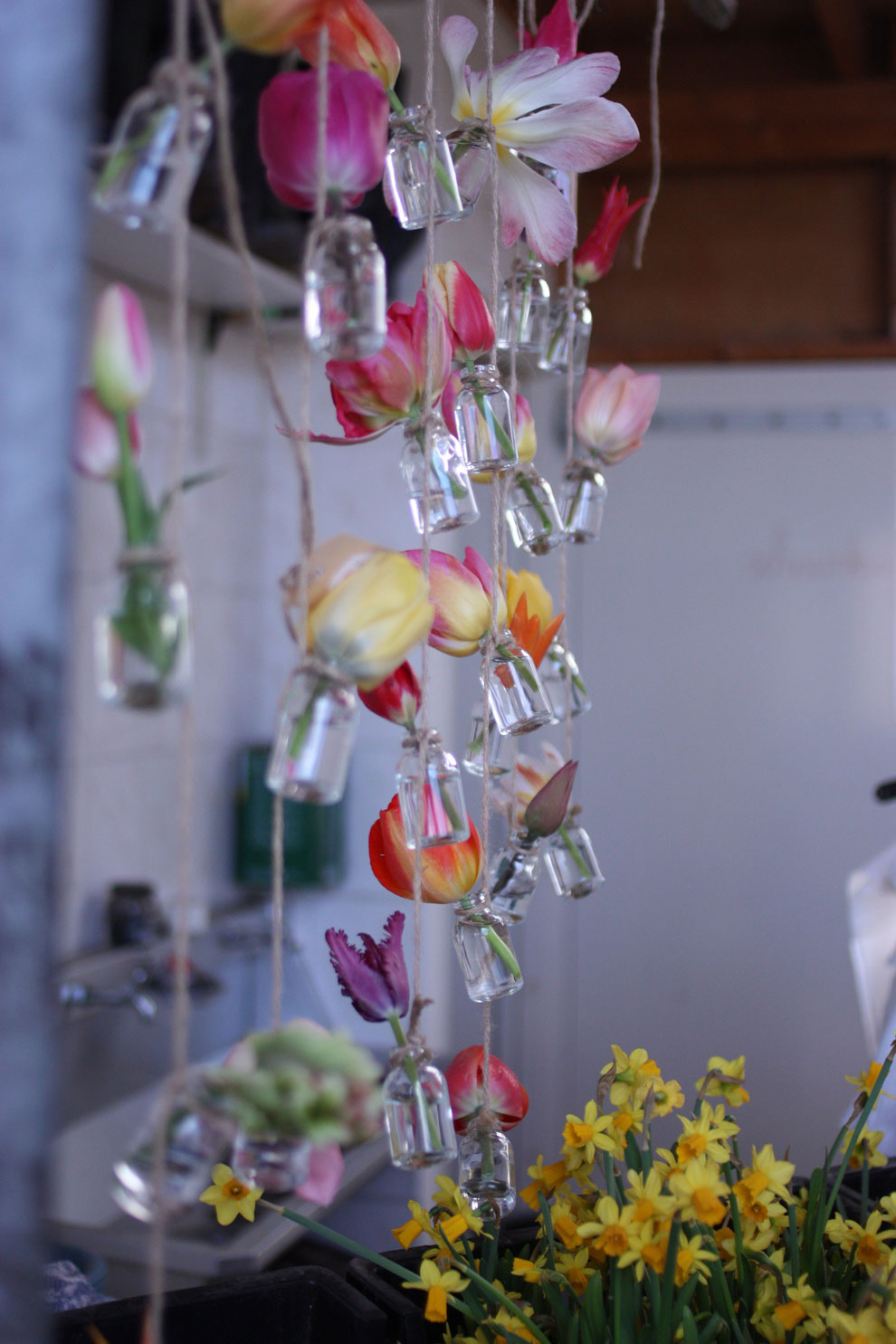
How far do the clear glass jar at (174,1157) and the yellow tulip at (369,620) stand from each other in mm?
113

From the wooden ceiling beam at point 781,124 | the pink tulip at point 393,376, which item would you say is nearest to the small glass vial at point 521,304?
the pink tulip at point 393,376

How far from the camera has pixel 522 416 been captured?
1.89ft

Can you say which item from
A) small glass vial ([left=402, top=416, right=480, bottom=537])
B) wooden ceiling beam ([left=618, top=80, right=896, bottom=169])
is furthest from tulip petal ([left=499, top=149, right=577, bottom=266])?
wooden ceiling beam ([left=618, top=80, right=896, bottom=169])

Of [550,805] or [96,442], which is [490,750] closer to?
[550,805]

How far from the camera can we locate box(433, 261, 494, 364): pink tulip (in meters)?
0.50

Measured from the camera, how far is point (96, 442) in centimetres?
29

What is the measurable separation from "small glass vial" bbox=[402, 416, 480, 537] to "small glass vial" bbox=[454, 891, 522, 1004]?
0.47 feet

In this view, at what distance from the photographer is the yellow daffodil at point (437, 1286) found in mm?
502

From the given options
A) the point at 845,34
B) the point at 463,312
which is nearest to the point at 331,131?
the point at 463,312

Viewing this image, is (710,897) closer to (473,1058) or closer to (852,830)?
(852,830)

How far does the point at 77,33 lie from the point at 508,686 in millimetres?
285

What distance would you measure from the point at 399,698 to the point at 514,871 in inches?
4.8

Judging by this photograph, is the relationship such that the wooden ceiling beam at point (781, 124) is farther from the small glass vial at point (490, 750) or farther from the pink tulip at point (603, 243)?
the small glass vial at point (490, 750)

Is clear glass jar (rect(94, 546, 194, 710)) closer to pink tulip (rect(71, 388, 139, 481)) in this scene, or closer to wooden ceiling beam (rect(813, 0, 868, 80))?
pink tulip (rect(71, 388, 139, 481))
